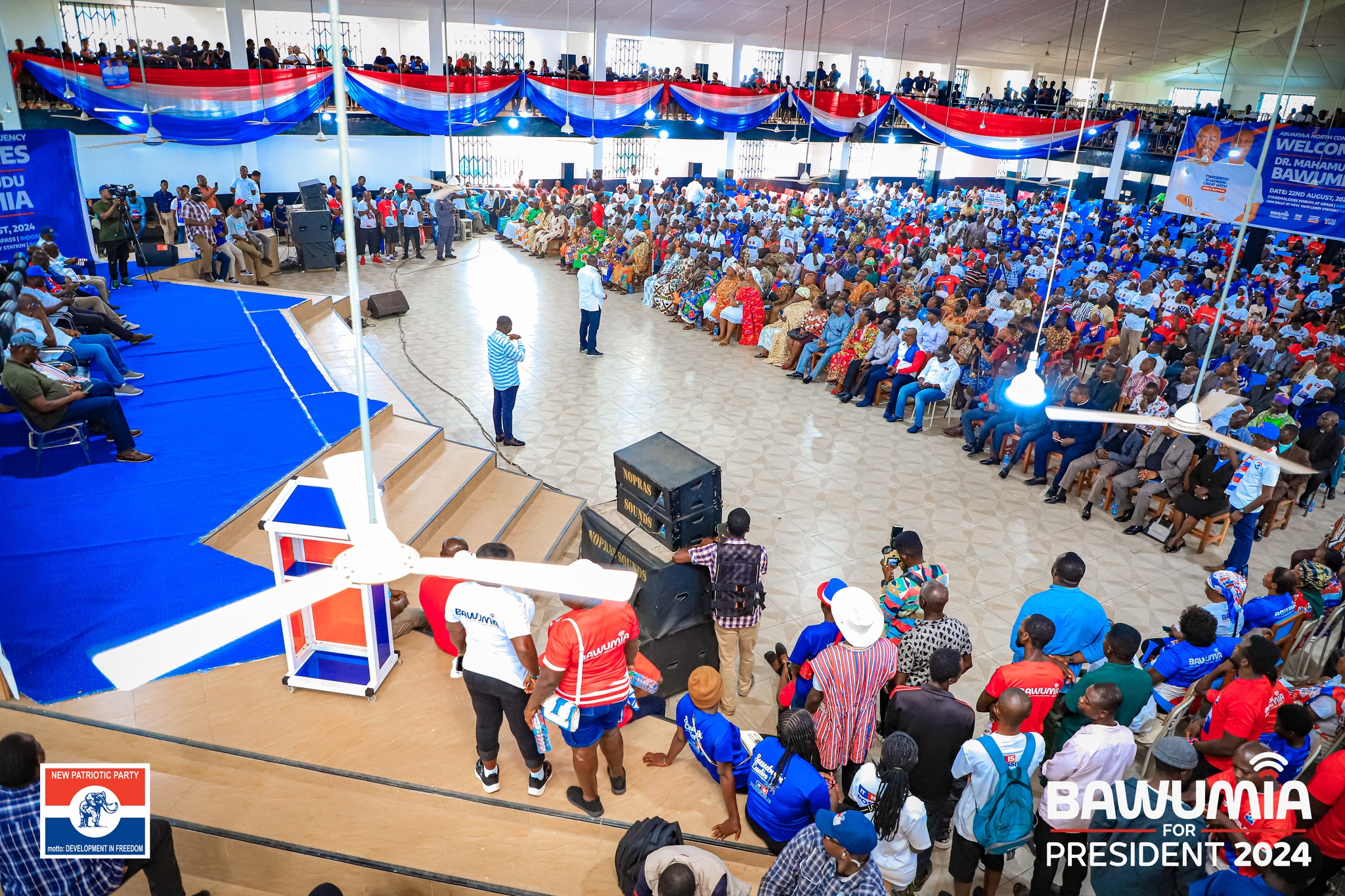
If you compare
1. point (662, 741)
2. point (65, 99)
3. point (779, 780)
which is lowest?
point (662, 741)

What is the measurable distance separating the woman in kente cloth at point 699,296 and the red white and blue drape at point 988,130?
6.15 meters

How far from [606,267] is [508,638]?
11714mm

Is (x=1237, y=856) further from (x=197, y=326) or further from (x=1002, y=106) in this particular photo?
(x=1002, y=106)

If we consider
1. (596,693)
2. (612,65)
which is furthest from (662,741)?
(612,65)

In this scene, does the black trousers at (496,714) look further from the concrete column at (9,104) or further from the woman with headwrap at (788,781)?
the concrete column at (9,104)

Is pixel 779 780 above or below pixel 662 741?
above

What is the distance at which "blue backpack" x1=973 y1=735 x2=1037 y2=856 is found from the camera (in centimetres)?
302

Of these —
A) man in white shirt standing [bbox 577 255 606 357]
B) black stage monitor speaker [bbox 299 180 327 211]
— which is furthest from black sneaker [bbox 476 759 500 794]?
black stage monitor speaker [bbox 299 180 327 211]

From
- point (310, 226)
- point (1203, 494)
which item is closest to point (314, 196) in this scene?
point (310, 226)

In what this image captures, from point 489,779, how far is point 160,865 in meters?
1.20

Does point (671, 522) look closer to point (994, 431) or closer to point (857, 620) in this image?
point (857, 620)

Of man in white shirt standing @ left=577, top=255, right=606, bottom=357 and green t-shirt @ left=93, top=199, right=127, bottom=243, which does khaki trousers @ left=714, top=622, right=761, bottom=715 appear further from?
green t-shirt @ left=93, top=199, right=127, bottom=243

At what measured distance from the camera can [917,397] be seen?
8.36 m

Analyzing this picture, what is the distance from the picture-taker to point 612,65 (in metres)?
22.6
